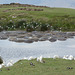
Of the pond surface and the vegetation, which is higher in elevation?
the pond surface

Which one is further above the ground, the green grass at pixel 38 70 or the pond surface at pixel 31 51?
the green grass at pixel 38 70

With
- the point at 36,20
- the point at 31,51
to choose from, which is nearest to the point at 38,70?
the point at 31,51

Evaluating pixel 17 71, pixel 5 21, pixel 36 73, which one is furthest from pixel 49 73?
pixel 5 21

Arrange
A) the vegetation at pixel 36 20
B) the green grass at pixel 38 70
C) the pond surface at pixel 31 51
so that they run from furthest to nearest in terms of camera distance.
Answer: the vegetation at pixel 36 20 → the pond surface at pixel 31 51 → the green grass at pixel 38 70

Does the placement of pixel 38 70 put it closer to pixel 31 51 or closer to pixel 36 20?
pixel 31 51

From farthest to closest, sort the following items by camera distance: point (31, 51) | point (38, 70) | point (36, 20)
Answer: point (36, 20) → point (31, 51) → point (38, 70)

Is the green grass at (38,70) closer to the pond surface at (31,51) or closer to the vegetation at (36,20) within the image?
the pond surface at (31,51)

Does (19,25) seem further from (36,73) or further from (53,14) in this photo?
(36,73)

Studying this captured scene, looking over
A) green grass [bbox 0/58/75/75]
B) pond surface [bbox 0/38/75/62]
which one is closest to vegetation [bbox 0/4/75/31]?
pond surface [bbox 0/38/75/62]

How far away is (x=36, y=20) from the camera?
8981 centimetres

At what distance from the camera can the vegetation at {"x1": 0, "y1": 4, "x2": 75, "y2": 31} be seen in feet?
262

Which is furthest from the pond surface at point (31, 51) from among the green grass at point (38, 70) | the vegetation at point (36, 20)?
the vegetation at point (36, 20)

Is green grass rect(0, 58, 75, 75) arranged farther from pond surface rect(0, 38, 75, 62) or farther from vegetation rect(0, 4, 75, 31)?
vegetation rect(0, 4, 75, 31)

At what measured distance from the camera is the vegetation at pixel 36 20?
3141 inches
